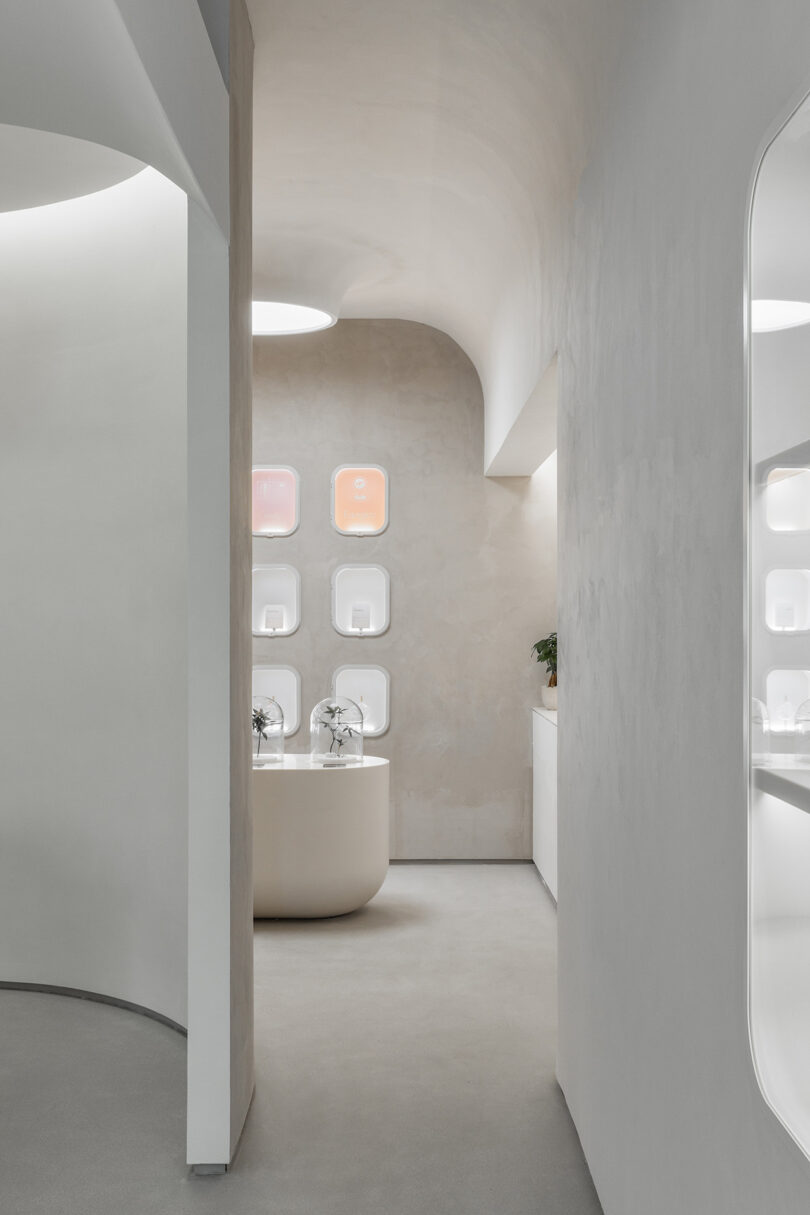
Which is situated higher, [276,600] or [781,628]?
[276,600]

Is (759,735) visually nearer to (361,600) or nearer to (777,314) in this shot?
(777,314)

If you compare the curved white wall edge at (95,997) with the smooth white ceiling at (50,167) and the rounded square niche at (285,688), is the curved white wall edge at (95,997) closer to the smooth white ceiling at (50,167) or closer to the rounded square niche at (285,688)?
the rounded square niche at (285,688)

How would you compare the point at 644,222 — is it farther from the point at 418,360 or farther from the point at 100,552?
the point at 418,360

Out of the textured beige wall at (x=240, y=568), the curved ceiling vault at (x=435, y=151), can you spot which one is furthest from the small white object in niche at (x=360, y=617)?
the textured beige wall at (x=240, y=568)

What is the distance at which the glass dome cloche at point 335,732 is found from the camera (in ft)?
20.1

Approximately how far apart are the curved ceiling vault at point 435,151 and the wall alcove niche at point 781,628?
1.52 m

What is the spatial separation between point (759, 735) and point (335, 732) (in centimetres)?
469

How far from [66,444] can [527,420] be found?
211 cm

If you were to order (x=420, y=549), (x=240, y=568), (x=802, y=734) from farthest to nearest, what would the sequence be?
(x=420, y=549)
(x=240, y=568)
(x=802, y=734)

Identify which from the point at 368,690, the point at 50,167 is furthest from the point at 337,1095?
the point at 368,690

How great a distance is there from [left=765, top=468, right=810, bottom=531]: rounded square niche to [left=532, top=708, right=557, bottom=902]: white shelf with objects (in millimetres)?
4772

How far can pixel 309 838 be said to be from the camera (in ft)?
18.4

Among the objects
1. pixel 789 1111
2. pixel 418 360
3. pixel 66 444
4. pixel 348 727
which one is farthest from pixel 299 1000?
pixel 418 360

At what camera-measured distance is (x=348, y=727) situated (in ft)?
20.2
